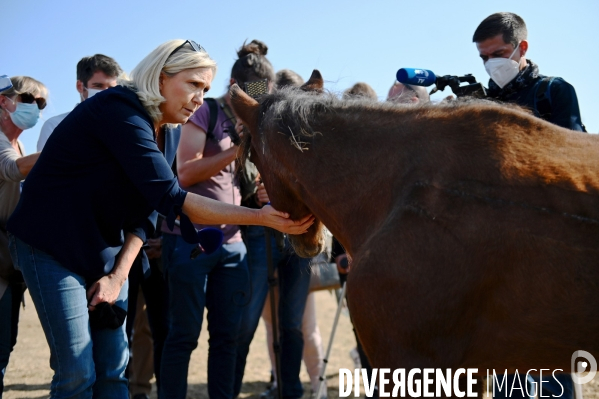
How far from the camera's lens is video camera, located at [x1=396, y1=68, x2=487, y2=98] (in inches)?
157

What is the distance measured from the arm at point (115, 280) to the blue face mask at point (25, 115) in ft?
5.88

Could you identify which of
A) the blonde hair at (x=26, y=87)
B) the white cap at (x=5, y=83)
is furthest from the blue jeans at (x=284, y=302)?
the white cap at (x=5, y=83)

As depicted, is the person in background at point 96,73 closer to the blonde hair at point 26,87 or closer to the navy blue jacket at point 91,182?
the blonde hair at point 26,87

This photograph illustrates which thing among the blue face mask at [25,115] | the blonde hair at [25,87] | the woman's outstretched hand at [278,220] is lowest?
the woman's outstretched hand at [278,220]

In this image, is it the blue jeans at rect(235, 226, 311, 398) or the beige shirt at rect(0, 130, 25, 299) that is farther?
the blue jeans at rect(235, 226, 311, 398)

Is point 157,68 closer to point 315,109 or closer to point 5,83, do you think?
point 315,109

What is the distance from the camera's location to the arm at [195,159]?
4.69 metres

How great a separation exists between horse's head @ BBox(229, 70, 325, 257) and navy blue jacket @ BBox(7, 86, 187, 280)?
1.61 feet

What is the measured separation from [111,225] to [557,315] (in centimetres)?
225

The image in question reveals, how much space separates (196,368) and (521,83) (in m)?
4.88

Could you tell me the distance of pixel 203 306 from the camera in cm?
459

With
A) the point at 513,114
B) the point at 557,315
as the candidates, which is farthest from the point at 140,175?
the point at 557,315

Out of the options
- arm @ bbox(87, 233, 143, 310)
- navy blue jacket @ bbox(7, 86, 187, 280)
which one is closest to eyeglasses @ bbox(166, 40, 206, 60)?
navy blue jacket @ bbox(7, 86, 187, 280)

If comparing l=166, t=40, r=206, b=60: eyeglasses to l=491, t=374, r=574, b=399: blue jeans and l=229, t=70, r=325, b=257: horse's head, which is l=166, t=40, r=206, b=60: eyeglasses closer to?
l=229, t=70, r=325, b=257: horse's head
